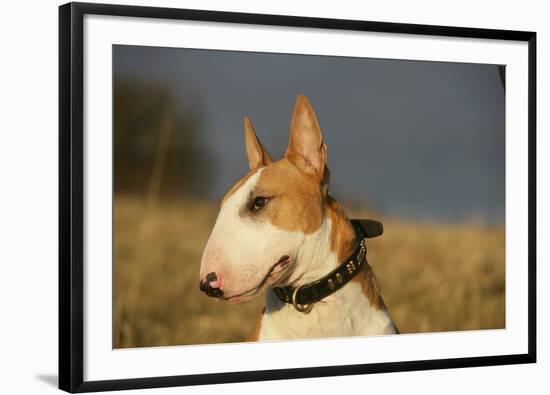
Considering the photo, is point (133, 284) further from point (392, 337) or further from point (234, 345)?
point (392, 337)

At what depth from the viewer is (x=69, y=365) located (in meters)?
4.20

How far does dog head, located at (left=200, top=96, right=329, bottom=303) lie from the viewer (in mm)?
4395

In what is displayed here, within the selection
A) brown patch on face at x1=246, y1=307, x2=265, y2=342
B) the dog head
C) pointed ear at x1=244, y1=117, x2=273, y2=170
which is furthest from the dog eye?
brown patch on face at x1=246, y1=307, x2=265, y2=342

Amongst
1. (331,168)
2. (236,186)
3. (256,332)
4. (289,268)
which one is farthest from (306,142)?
(256,332)

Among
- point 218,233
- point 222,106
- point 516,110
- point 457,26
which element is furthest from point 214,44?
point 516,110

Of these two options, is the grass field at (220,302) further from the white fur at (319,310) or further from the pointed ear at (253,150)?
the pointed ear at (253,150)

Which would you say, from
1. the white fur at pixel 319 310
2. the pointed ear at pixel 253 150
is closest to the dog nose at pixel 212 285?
the white fur at pixel 319 310

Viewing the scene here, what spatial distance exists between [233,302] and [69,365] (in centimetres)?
66

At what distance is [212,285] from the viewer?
4.43m

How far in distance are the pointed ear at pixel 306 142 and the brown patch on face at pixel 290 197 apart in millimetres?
35

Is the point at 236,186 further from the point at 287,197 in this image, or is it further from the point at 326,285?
the point at 326,285

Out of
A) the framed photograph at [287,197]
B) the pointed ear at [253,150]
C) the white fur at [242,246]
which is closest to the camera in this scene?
the framed photograph at [287,197]

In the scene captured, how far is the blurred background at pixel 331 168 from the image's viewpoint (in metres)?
4.40

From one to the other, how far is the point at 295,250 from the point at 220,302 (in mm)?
351
